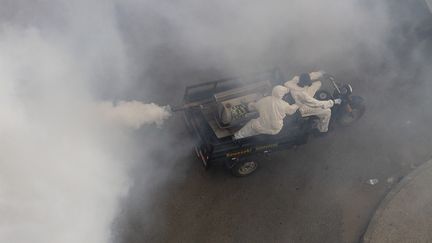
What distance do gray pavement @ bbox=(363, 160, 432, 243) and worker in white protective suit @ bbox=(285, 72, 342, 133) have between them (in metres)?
1.71

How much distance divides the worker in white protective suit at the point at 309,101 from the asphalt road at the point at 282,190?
3.51 feet

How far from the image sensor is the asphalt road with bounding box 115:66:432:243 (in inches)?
247

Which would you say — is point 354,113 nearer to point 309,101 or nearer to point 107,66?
point 309,101

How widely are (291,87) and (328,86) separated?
0.98m

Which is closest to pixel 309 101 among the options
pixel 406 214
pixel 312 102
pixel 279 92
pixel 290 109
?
pixel 312 102

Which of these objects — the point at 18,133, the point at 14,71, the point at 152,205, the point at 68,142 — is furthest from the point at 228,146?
the point at 14,71

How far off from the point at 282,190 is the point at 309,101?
67.2 inches

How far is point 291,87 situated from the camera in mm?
6324

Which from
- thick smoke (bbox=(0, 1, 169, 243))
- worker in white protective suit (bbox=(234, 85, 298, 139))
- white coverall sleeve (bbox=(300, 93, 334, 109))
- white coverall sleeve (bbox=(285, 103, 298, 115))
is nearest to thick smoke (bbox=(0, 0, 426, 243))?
thick smoke (bbox=(0, 1, 169, 243))

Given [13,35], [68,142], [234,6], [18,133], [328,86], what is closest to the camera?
[18,133]

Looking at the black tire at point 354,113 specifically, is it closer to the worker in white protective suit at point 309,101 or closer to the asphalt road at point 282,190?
the asphalt road at point 282,190

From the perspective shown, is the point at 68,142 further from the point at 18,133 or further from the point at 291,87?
the point at 291,87

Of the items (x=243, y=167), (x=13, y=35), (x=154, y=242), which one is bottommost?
(x=154, y=242)

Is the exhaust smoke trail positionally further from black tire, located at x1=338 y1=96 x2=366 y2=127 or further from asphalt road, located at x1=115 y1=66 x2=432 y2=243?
black tire, located at x1=338 y1=96 x2=366 y2=127
